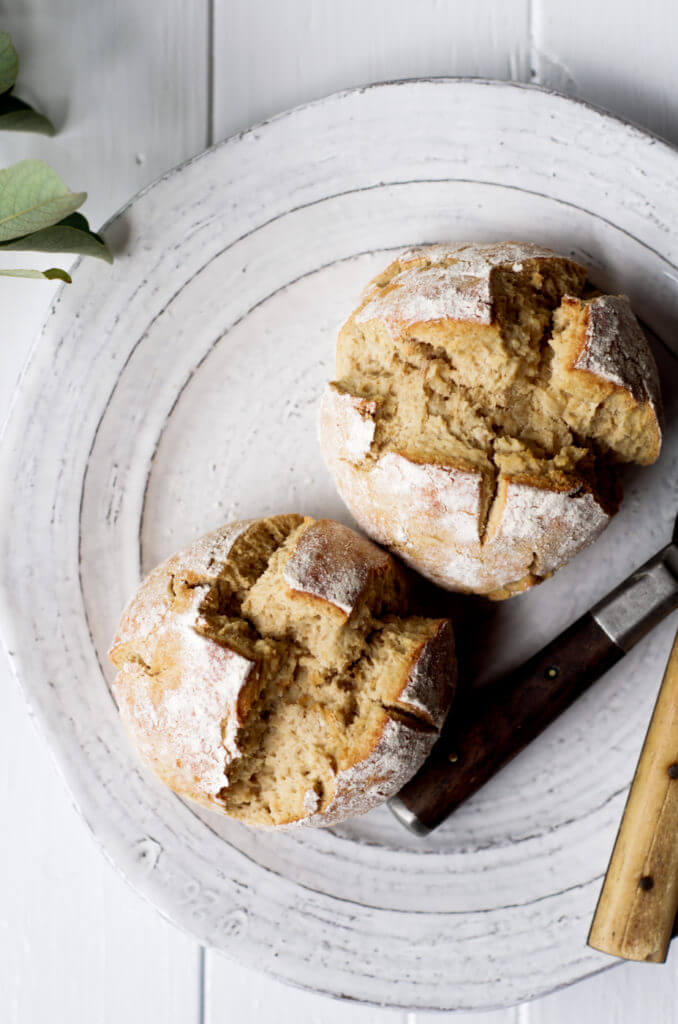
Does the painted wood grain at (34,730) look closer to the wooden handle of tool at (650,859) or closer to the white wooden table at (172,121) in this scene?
the white wooden table at (172,121)

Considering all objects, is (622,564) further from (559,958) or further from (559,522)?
(559,958)

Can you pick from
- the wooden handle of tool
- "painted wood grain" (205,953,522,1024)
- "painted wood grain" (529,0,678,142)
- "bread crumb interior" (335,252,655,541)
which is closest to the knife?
the wooden handle of tool

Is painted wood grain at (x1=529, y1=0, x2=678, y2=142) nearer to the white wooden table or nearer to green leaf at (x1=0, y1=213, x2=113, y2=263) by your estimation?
the white wooden table

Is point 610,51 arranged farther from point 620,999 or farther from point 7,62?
point 620,999

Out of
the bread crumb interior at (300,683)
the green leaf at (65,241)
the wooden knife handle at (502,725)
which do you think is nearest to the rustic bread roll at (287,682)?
the bread crumb interior at (300,683)

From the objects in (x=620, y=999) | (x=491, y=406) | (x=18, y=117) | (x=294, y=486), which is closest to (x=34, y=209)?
(x=18, y=117)
